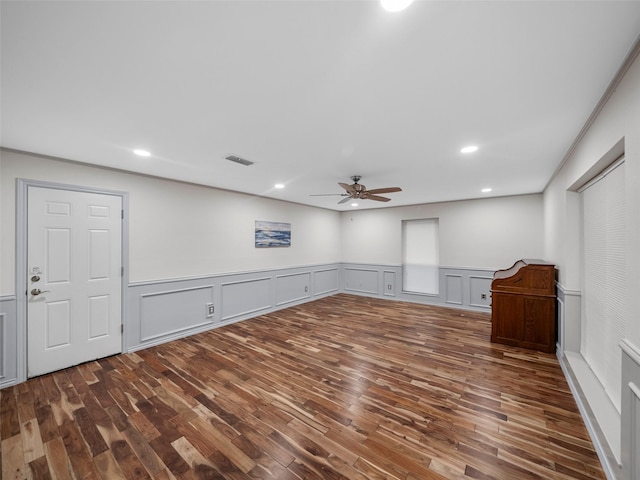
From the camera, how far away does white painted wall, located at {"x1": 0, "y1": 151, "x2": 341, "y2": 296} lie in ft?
8.80

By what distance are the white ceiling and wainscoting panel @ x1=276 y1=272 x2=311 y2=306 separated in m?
3.61

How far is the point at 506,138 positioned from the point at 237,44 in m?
2.44

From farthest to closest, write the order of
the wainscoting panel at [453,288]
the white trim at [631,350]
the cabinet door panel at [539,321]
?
the wainscoting panel at [453,288], the cabinet door panel at [539,321], the white trim at [631,350]

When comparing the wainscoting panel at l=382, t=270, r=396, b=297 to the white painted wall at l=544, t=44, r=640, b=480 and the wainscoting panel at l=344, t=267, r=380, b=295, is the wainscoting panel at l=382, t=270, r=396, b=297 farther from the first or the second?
the white painted wall at l=544, t=44, r=640, b=480

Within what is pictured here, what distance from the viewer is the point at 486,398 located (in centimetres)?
240

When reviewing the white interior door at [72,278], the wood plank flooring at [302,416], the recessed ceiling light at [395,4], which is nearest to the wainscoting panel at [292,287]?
the wood plank flooring at [302,416]

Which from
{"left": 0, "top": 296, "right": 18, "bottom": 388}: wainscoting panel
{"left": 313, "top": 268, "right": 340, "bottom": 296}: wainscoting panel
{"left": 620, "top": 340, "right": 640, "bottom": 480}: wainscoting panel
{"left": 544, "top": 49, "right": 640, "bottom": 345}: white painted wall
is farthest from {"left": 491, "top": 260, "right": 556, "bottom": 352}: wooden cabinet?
{"left": 0, "top": 296, "right": 18, "bottom": 388}: wainscoting panel

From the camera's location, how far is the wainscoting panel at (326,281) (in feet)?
22.4

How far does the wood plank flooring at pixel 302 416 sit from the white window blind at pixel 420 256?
2.75 metres

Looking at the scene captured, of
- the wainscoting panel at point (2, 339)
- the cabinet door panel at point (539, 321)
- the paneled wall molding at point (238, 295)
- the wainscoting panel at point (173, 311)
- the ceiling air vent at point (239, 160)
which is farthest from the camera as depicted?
the wainscoting panel at point (173, 311)

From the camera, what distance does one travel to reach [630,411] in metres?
1.38

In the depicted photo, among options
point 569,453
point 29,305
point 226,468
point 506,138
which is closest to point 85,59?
point 226,468

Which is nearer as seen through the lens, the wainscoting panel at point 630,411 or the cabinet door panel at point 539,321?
the wainscoting panel at point 630,411

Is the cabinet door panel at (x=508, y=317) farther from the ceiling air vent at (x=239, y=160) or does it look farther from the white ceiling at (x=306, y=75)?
the ceiling air vent at (x=239, y=160)
